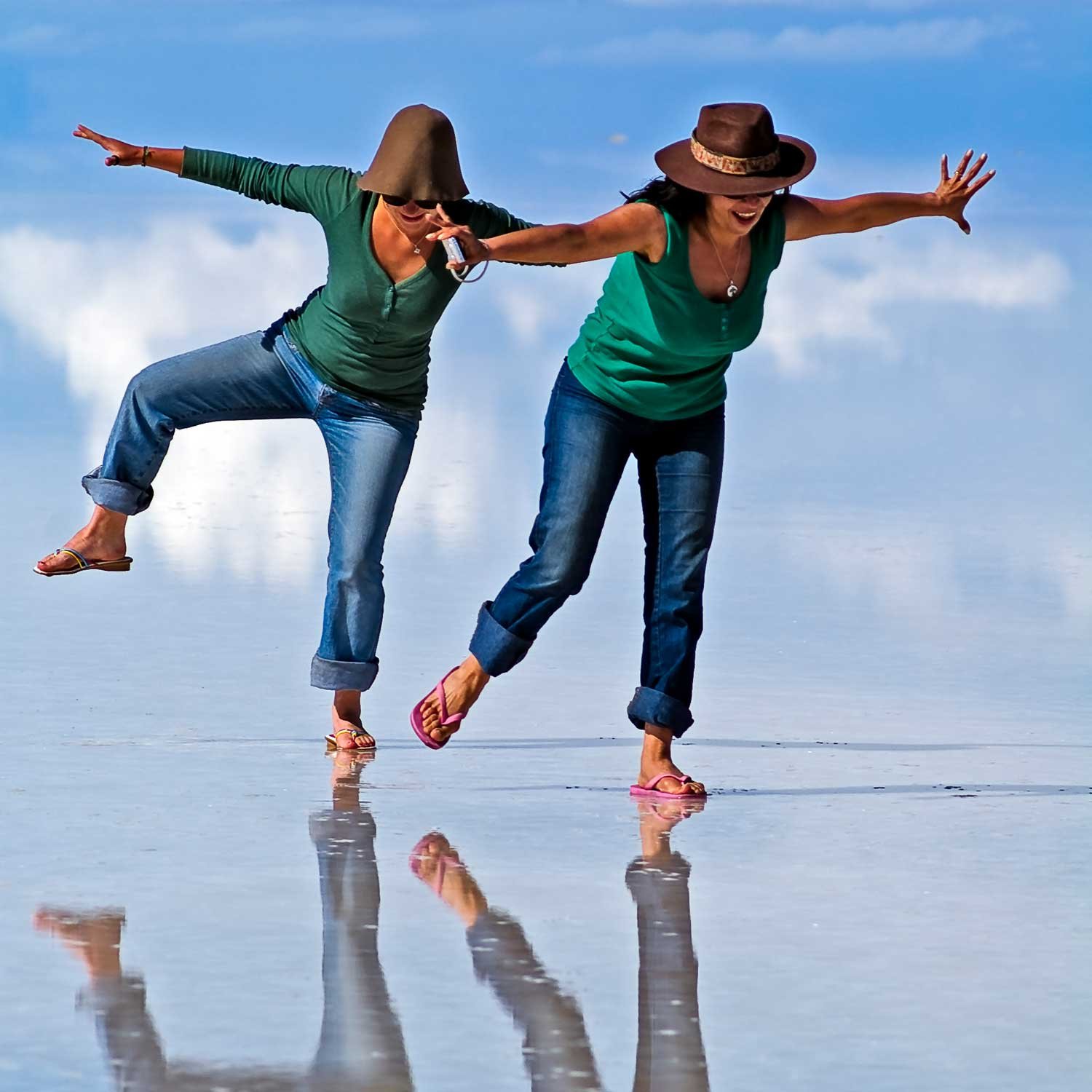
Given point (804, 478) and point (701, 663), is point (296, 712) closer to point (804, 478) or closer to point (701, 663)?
point (701, 663)

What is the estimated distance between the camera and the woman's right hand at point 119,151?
647cm

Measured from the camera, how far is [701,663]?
24.7 ft

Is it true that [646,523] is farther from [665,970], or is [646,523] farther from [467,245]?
[665,970]

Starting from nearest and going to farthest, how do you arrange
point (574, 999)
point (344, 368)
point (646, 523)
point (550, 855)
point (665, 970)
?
point (574, 999) < point (665, 970) < point (550, 855) < point (646, 523) < point (344, 368)

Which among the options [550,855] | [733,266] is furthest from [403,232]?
[550,855]

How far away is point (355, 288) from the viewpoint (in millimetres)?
6328

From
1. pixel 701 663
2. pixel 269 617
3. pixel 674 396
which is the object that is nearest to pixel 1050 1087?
pixel 674 396

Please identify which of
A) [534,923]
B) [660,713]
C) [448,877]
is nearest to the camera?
[534,923]

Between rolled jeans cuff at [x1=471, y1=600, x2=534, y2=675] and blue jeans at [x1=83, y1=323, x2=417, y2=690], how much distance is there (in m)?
0.49

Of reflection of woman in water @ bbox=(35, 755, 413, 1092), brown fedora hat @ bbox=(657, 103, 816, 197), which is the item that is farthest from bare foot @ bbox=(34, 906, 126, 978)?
brown fedora hat @ bbox=(657, 103, 816, 197)

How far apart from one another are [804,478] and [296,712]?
603cm

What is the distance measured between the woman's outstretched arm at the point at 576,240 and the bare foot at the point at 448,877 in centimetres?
130

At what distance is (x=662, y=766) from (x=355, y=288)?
1.53 metres

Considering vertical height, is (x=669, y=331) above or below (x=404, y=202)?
below
